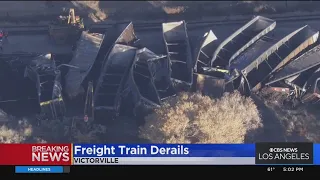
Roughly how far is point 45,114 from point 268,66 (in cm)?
1652

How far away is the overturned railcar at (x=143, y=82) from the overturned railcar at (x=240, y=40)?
4.77m

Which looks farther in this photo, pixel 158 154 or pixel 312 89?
pixel 312 89

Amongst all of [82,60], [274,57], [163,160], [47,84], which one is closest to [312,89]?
[274,57]

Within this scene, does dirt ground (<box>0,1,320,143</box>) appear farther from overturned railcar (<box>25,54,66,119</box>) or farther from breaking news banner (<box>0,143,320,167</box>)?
breaking news banner (<box>0,143,320,167</box>)

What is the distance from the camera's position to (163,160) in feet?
68.0

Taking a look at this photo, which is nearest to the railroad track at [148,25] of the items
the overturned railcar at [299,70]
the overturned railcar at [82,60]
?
the overturned railcar at [82,60]

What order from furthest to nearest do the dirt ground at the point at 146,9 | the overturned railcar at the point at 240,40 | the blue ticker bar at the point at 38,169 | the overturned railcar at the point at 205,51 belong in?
the dirt ground at the point at 146,9, the overturned railcar at the point at 240,40, the overturned railcar at the point at 205,51, the blue ticker bar at the point at 38,169

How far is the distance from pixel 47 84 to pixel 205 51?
12.0 metres

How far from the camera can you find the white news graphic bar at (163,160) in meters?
20.4

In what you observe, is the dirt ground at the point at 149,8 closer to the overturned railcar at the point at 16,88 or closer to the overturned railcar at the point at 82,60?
the overturned railcar at the point at 82,60

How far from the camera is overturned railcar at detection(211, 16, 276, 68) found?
29375mm

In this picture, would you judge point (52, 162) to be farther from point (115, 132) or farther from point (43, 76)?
point (43, 76)

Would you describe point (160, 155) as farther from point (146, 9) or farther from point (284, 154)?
point (146, 9)

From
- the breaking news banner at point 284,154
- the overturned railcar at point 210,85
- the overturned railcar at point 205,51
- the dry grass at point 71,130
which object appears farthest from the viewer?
the overturned railcar at point 205,51
